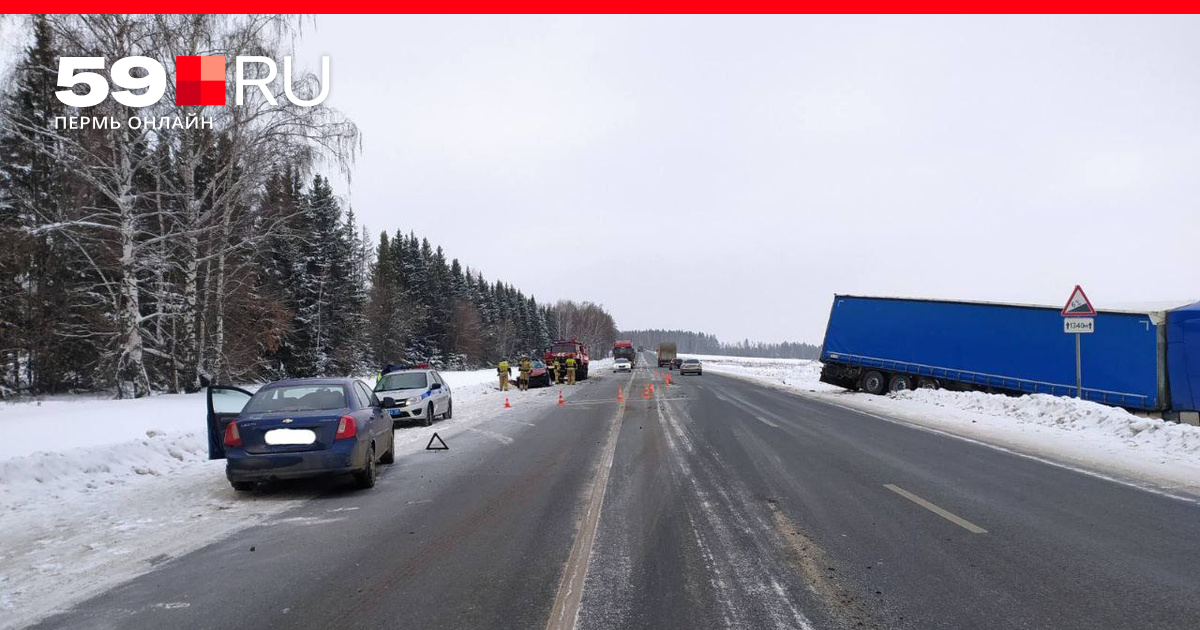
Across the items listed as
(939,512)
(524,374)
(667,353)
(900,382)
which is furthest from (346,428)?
(667,353)

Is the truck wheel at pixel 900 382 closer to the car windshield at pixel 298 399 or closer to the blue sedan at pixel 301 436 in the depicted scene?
the blue sedan at pixel 301 436

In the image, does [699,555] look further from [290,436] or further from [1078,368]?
[1078,368]

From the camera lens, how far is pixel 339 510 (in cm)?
702

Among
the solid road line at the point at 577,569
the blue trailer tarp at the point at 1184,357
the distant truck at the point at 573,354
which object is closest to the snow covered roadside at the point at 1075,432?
the blue trailer tarp at the point at 1184,357

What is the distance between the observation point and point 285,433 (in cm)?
753

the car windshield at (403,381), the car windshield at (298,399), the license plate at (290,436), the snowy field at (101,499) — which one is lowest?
the snowy field at (101,499)

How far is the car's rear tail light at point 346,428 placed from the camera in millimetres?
7656

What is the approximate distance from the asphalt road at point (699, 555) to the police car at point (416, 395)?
642 centimetres

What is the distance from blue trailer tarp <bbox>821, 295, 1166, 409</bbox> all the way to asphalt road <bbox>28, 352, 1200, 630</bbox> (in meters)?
13.3

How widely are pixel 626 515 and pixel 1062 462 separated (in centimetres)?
748

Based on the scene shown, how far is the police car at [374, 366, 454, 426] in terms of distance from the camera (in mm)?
15758

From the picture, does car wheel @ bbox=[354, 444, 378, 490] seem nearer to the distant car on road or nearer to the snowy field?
the snowy field

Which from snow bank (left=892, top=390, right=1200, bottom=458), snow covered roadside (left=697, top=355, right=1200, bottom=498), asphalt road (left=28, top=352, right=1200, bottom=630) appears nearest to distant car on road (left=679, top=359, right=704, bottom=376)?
snow bank (left=892, top=390, right=1200, bottom=458)

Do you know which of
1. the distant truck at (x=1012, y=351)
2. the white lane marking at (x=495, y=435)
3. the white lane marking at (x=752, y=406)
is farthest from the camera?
the distant truck at (x=1012, y=351)
